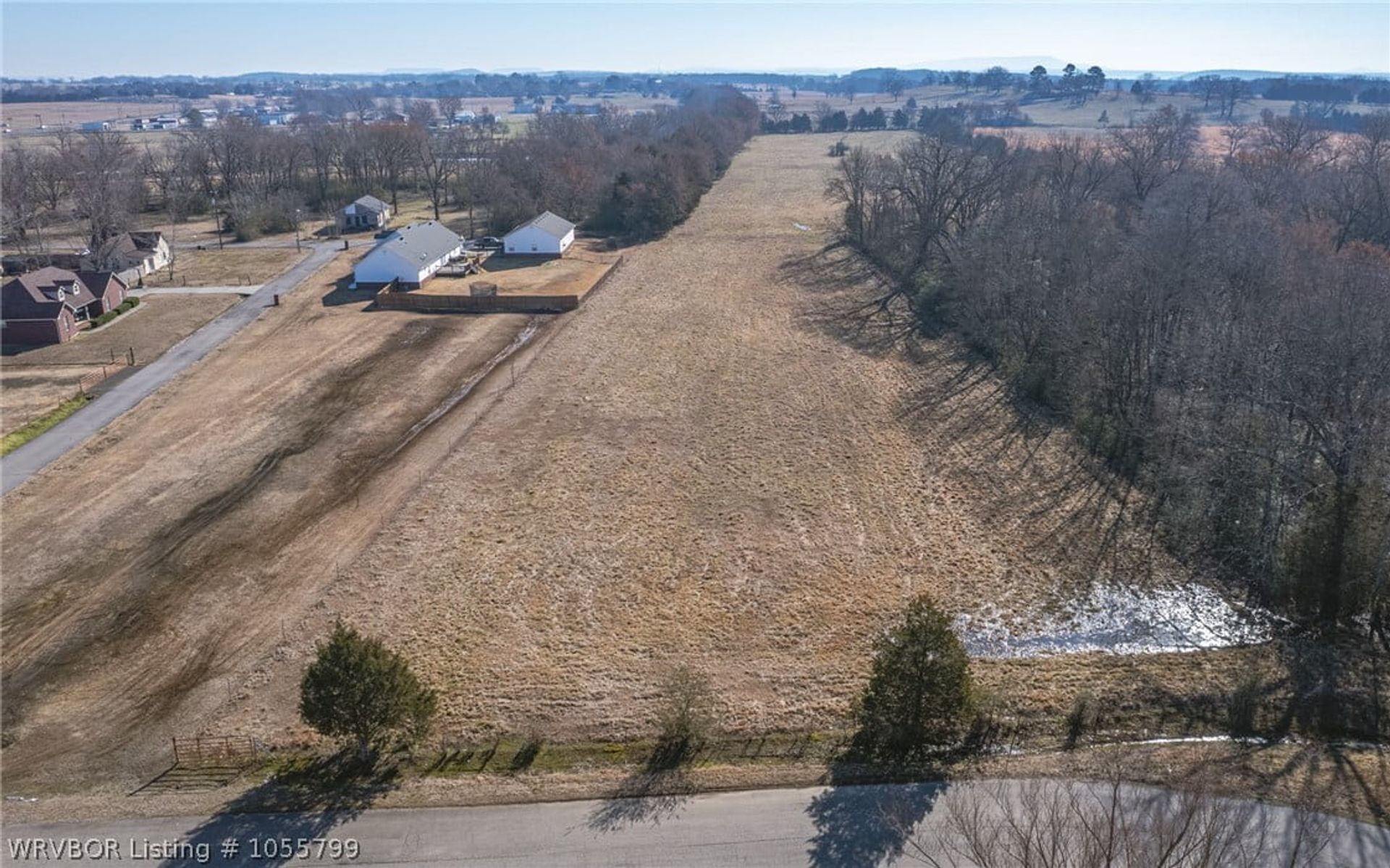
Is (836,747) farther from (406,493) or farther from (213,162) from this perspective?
(213,162)

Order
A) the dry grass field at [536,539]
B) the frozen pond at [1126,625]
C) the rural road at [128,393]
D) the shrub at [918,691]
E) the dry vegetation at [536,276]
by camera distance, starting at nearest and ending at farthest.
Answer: the shrub at [918,691] → the dry grass field at [536,539] → the frozen pond at [1126,625] → the rural road at [128,393] → the dry vegetation at [536,276]

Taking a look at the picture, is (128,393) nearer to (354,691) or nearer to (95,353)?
(95,353)

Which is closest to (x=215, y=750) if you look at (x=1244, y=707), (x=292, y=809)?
(x=292, y=809)

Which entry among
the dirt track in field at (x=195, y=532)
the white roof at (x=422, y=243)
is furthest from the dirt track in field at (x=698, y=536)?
the white roof at (x=422, y=243)

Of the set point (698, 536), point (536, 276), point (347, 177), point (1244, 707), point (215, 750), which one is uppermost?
point (347, 177)

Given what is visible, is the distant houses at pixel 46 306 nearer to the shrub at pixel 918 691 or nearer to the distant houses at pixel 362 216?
the distant houses at pixel 362 216

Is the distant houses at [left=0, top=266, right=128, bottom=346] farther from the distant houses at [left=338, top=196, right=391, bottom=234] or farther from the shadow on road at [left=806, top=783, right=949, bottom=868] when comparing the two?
the shadow on road at [left=806, top=783, right=949, bottom=868]
